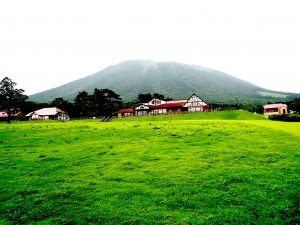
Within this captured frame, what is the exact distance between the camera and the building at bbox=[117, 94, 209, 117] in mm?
73500

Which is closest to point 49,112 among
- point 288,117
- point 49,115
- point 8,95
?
point 49,115

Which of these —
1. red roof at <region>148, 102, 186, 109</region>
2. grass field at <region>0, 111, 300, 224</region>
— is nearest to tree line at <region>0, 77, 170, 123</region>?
red roof at <region>148, 102, 186, 109</region>

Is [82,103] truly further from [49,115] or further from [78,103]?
[49,115]

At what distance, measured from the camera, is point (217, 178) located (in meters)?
9.14

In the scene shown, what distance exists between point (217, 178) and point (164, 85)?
541 feet

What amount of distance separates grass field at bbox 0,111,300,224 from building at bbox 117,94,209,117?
190ft

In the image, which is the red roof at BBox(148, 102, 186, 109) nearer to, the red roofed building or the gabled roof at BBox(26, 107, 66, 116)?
the red roofed building

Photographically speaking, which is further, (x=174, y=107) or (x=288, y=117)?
(x=174, y=107)

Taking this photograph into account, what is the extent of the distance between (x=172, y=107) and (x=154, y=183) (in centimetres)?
6895

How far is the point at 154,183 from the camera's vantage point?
9.00 m

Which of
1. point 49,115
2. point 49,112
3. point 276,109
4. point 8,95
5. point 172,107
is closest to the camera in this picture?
point 8,95

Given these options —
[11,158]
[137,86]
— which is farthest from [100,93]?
[137,86]

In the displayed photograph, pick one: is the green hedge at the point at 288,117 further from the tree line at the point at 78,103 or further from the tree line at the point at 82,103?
the tree line at the point at 78,103

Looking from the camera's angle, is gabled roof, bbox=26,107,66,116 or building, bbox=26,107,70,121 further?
gabled roof, bbox=26,107,66,116
